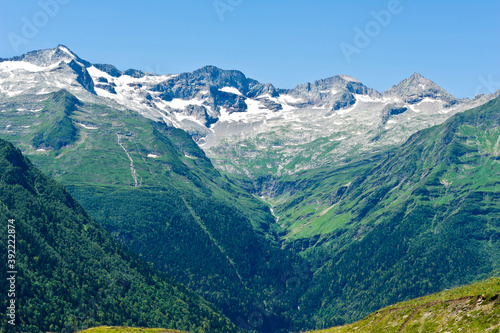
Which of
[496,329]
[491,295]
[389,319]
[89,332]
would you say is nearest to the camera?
[496,329]

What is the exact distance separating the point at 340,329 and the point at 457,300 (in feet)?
106

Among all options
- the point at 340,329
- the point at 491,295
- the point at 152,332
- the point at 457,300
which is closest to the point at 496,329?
the point at 491,295

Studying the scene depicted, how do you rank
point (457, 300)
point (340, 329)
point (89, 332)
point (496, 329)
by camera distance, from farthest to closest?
point (89, 332), point (340, 329), point (457, 300), point (496, 329)

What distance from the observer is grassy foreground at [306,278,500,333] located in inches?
2495

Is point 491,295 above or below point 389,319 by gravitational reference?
above

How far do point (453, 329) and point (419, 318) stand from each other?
12127 mm

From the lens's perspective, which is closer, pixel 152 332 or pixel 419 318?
pixel 419 318

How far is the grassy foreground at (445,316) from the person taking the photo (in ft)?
208

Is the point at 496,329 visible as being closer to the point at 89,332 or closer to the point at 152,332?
the point at 152,332

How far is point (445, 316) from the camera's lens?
237ft

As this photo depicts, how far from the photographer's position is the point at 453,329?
66688 millimetres

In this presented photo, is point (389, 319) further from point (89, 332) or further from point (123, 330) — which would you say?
point (89, 332)

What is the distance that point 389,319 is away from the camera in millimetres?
87062

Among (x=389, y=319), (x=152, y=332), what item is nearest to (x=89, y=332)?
(x=152, y=332)
